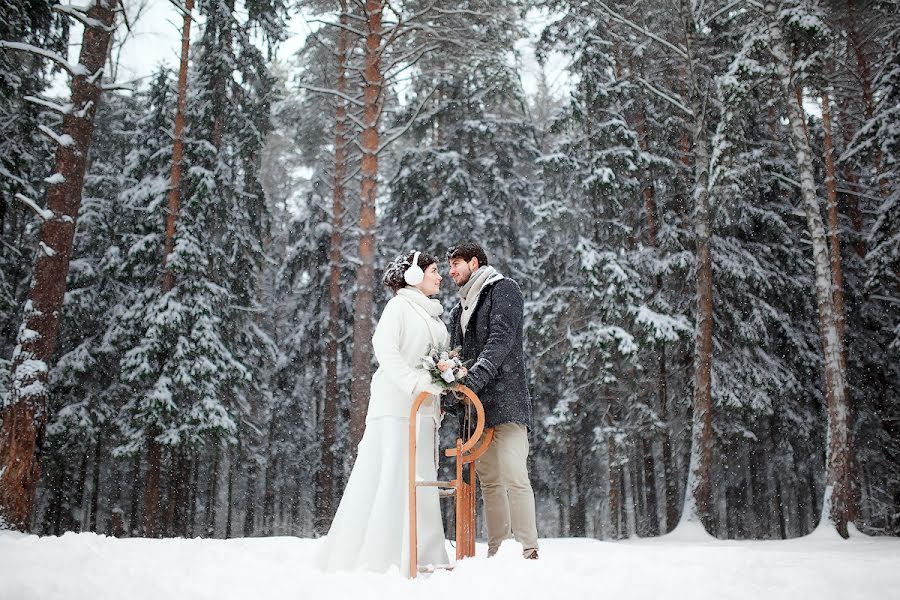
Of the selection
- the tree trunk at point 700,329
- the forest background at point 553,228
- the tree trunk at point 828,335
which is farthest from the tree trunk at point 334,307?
the tree trunk at point 828,335

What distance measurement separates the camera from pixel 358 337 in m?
11.0

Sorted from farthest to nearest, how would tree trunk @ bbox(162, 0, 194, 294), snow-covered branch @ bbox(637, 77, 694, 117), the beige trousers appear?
tree trunk @ bbox(162, 0, 194, 294) → snow-covered branch @ bbox(637, 77, 694, 117) → the beige trousers

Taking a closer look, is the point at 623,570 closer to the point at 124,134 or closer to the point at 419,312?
the point at 419,312

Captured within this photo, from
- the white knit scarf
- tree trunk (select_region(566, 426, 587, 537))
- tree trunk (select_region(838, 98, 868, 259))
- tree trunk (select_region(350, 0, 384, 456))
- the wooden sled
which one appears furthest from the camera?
tree trunk (select_region(566, 426, 587, 537))

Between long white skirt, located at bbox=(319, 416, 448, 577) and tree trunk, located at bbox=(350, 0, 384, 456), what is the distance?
574 cm

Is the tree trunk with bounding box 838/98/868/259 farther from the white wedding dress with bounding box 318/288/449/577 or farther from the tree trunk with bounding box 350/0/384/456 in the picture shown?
the white wedding dress with bounding box 318/288/449/577

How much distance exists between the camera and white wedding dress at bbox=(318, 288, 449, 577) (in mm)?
4512

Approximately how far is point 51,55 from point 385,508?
7303 millimetres

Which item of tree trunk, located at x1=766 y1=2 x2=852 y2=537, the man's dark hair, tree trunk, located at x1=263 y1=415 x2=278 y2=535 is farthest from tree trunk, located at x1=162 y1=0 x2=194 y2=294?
tree trunk, located at x1=766 y1=2 x2=852 y2=537

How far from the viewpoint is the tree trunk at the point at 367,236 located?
429 inches

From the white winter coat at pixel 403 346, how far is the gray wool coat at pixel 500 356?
12.3 inches

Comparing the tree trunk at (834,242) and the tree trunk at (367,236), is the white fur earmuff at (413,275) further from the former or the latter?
the tree trunk at (834,242)

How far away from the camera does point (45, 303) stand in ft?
27.5

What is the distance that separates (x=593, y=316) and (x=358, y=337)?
5918mm
